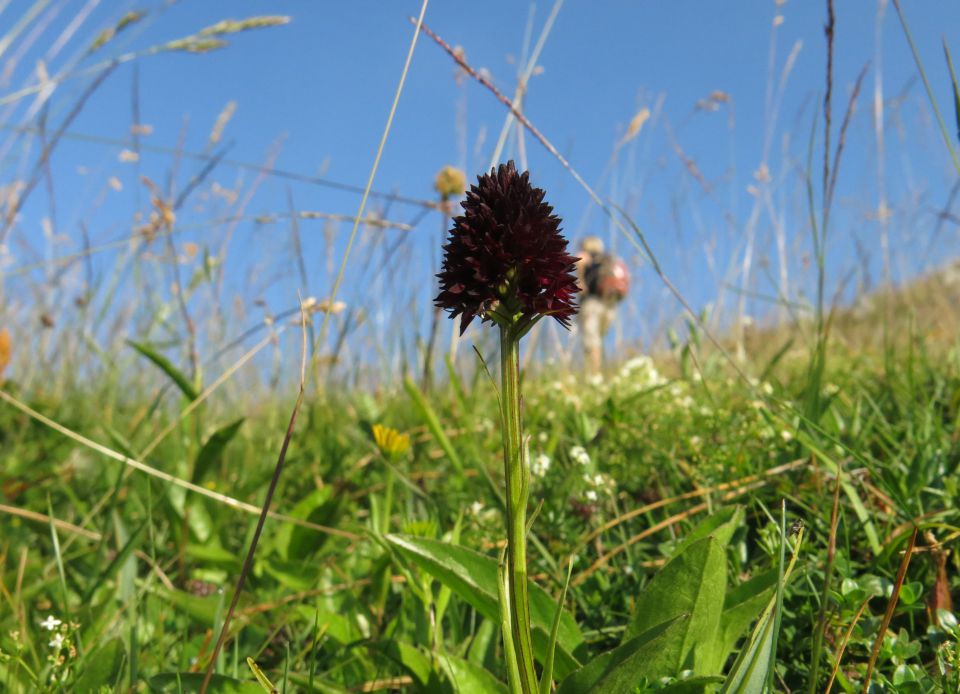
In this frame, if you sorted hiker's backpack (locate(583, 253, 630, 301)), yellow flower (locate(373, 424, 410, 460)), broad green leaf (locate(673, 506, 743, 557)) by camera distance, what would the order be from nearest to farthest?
broad green leaf (locate(673, 506, 743, 557)) → yellow flower (locate(373, 424, 410, 460)) → hiker's backpack (locate(583, 253, 630, 301))

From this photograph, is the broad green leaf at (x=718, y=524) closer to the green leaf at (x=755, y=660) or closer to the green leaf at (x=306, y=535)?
the green leaf at (x=755, y=660)

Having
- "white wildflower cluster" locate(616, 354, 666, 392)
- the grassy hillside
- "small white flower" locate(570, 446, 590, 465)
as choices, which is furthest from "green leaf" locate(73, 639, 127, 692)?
"white wildflower cluster" locate(616, 354, 666, 392)

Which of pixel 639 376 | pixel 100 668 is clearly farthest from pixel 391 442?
pixel 639 376

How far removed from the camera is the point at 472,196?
0.76 m

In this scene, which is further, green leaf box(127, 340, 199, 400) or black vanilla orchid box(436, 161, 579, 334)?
green leaf box(127, 340, 199, 400)

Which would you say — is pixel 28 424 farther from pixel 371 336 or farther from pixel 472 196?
pixel 472 196

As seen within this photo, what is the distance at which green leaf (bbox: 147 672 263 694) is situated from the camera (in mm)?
953

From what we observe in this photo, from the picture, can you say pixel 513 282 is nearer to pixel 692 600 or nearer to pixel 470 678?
pixel 692 600

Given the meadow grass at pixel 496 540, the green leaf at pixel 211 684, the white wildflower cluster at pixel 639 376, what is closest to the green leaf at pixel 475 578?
the meadow grass at pixel 496 540

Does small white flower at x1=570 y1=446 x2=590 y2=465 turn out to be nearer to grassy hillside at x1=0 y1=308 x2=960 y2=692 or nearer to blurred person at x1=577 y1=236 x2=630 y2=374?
grassy hillside at x1=0 y1=308 x2=960 y2=692

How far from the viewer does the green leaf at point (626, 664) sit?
764 mm

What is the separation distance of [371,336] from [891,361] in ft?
7.45

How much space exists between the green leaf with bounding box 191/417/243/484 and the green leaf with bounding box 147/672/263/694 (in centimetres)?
86

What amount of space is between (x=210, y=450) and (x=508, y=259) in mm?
1309
